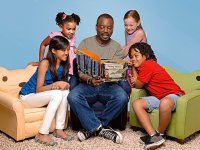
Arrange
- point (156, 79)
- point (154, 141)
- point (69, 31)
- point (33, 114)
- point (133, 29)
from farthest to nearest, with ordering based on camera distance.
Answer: point (133, 29) → point (69, 31) → point (156, 79) → point (33, 114) → point (154, 141)

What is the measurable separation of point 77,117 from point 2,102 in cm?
74

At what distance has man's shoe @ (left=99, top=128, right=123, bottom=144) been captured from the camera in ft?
12.0

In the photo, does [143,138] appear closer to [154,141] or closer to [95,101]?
[154,141]

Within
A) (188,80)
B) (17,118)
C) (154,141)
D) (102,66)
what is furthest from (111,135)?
(188,80)

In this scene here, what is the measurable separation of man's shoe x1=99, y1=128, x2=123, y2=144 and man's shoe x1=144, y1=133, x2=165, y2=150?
0.81 ft

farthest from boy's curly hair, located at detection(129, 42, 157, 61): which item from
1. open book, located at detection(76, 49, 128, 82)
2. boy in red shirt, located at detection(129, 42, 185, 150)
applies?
open book, located at detection(76, 49, 128, 82)

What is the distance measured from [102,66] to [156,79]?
567mm

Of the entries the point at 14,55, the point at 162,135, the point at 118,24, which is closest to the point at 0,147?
the point at 162,135

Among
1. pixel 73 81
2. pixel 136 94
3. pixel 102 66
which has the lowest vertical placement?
pixel 136 94

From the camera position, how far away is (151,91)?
388cm

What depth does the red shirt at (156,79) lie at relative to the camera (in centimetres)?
379

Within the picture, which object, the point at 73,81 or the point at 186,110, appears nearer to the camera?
the point at 186,110

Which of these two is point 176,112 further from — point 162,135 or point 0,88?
point 0,88

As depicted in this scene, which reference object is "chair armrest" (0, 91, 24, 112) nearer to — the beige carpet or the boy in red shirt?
the beige carpet
